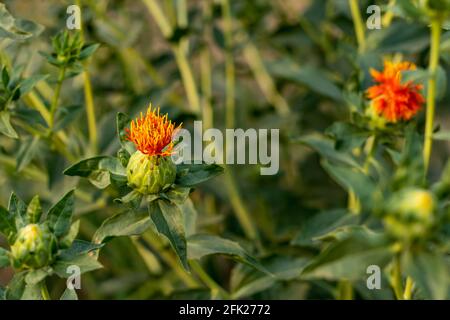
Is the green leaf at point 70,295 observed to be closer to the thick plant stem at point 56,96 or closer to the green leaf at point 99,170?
the green leaf at point 99,170

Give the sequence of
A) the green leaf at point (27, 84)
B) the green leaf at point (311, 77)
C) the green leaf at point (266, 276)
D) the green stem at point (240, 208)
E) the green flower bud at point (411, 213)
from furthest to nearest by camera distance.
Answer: the green stem at point (240, 208)
the green leaf at point (311, 77)
the green leaf at point (266, 276)
the green leaf at point (27, 84)
the green flower bud at point (411, 213)

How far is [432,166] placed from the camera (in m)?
1.68

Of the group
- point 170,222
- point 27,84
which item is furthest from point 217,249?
point 27,84

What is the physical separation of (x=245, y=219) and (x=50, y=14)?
25.8 inches

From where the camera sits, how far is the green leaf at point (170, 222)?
35.9 inches

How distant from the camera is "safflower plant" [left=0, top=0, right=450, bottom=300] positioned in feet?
2.69

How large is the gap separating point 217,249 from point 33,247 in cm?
25

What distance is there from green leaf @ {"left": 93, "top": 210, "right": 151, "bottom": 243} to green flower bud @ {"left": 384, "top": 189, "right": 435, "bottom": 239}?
0.35m

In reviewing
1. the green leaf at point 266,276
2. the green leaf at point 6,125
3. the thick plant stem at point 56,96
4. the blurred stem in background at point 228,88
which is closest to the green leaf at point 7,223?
the green leaf at point 6,125

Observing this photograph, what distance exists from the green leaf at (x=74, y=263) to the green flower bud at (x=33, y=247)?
0.01 m

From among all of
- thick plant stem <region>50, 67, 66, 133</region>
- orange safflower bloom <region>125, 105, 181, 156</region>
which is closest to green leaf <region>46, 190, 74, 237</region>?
orange safflower bloom <region>125, 105, 181, 156</region>

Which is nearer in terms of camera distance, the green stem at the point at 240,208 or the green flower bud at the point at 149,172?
the green flower bud at the point at 149,172

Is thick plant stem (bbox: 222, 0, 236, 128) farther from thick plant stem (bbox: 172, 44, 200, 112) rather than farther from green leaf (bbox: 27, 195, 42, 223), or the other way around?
green leaf (bbox: 27, 195, 42, 223)
